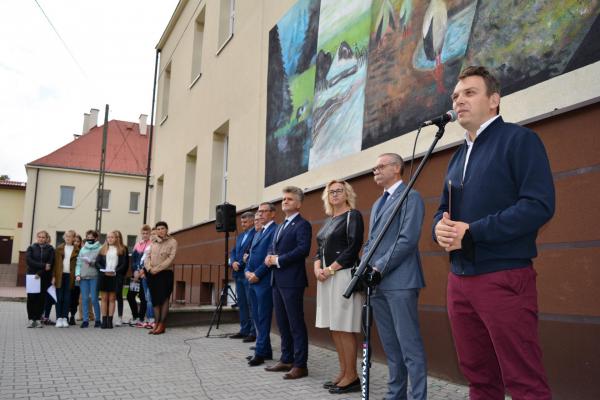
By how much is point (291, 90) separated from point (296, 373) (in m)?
5.08

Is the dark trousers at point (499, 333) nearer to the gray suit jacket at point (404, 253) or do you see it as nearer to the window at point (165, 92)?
the gray suit jacket at point (404, 253)

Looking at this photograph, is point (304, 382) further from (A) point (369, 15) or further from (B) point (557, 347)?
(A) point (369, 15)

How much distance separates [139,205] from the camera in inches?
1478

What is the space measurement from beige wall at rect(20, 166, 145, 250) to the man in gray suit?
3399cm

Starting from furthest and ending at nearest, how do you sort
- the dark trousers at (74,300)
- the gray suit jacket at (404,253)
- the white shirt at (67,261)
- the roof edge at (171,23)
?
the roof edge at (171,23), the dark trousers at (74,300), the white shirt at (67,261), the gray suit jacket at (404,253)

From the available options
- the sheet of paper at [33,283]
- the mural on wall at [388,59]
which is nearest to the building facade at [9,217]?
the sheet of paper at [33,283]

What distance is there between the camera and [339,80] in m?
7.09

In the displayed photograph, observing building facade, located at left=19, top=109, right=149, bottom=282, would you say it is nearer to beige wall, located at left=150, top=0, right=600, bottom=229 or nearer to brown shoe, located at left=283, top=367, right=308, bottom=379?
beige wall, located at left=150, top=0, right=600, bottom=229

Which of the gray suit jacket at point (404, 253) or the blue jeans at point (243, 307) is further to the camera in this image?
the blue jeans at point (243, 307)

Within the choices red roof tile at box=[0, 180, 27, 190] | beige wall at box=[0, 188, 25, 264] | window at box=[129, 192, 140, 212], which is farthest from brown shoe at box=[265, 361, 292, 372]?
red roof tile at box=[0, 180, 27, 190]

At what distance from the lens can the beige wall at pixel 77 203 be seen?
34.3 meters

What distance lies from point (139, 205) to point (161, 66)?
63.3 ft

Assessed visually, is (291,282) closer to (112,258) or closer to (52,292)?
(112,258)

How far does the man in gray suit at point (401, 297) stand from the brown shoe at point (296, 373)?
1.45m
